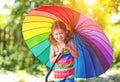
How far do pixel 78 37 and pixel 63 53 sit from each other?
239 millimetres

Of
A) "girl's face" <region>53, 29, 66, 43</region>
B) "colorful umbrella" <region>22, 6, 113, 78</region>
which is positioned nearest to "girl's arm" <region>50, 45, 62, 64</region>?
"girl's face" <region>53, 29, 66, 43</region>

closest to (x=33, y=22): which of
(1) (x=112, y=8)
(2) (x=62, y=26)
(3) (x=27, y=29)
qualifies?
(3) (x=27, y=29)

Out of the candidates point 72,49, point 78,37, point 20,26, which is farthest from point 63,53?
point 20,26

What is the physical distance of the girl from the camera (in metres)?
4.05

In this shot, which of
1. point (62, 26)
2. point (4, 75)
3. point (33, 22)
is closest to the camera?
point (62, 26)

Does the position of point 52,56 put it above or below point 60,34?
below

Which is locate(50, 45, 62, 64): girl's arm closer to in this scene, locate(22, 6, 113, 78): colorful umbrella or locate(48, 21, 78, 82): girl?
locate(48, 21, 78, 82): girl

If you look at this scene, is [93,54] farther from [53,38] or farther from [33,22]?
[33,22]

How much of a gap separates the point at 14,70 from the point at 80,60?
2.42m

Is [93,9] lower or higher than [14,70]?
higher

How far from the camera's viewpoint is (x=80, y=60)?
4.27 meters

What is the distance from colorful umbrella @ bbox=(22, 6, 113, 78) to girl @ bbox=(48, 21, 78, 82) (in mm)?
90

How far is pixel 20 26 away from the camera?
6547 millimetres

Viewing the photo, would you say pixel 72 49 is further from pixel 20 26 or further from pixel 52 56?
pixel 20 26
